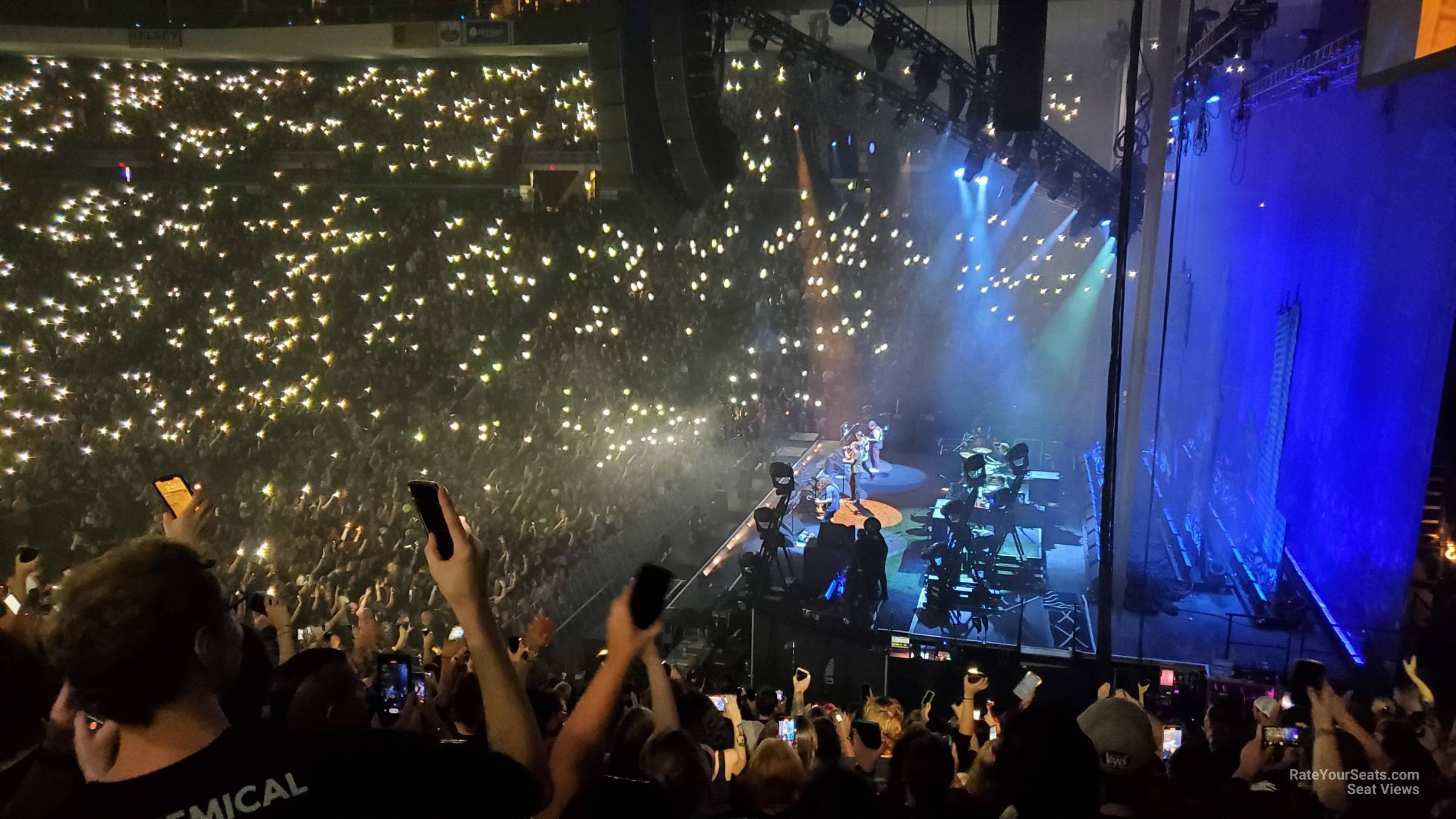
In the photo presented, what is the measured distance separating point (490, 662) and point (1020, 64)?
16.5 feet

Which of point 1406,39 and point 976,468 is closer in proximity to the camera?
point 1406,39

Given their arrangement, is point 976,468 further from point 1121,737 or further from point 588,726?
point 588,726

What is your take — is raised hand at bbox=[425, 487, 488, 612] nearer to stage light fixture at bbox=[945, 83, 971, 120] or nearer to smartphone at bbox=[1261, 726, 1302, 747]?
smartphone at bbox=[1261, 726, 1302, 747]

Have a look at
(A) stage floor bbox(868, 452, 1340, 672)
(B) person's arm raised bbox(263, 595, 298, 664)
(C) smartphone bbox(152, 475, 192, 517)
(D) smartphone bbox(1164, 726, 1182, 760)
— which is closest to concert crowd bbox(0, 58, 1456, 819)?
(A) stage floor bbox(868, 452, 1340, 672)

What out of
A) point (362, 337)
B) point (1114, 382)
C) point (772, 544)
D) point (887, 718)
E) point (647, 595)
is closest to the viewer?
point (647, 595)

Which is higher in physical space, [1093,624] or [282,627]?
[282,627]

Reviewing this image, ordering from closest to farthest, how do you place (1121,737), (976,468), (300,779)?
(300,779), (1121,737), (976,468)

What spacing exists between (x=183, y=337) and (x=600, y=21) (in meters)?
5.97

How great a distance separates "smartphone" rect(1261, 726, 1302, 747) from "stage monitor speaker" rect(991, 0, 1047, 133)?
352 centimetres

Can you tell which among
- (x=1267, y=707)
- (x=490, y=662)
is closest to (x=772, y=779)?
(x=490, y=662)

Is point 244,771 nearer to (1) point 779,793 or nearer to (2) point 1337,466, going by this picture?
(1) point 779,793

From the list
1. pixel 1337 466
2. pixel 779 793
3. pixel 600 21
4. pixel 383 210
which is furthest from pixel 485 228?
pixel 1337 466

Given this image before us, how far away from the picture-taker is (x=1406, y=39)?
3590mm

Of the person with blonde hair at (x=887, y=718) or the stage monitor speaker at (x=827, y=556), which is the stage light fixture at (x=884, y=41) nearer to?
the stage monitor speaker at (x=827, y=556)
